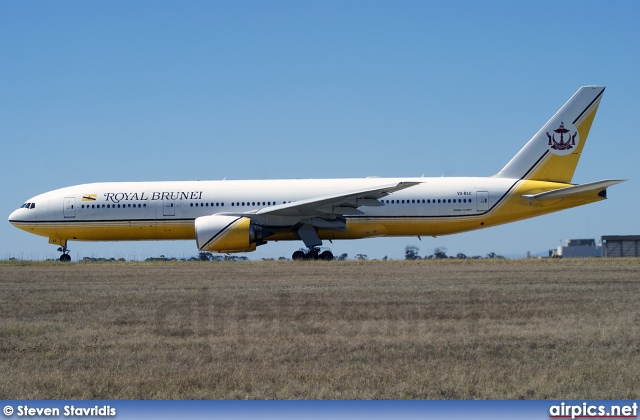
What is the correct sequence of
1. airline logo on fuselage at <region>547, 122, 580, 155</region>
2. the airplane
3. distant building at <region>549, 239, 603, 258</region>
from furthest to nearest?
distant building at <region>549, 239, 603, 258</region>
airline logo on fuselage at <region>547, 122, 580, 155</region>
the airplane

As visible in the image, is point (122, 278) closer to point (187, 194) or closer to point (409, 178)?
point (187, 194)

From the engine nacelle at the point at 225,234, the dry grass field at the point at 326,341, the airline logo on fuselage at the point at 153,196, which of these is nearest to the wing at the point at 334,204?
the engine nacelle at the point at 225,234

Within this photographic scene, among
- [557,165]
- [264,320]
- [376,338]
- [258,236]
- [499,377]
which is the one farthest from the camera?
[557,165]

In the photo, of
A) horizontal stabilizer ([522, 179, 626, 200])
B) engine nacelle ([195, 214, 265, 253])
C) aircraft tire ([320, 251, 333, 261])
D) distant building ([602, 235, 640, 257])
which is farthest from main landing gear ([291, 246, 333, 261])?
distant building ([602, 235, 640, 257])

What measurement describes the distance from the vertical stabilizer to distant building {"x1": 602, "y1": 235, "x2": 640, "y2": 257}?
12.6 meters

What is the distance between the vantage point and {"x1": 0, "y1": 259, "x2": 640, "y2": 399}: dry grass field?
6.90m

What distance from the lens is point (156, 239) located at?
29484 mm

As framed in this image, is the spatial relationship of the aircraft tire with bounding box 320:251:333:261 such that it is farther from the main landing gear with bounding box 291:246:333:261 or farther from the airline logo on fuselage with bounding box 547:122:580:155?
the airline logo on fuselage with bounding box 547:122:580:155

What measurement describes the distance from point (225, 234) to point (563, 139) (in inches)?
504

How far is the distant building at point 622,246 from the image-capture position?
130 ft

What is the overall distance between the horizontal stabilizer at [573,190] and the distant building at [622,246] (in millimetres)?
13496

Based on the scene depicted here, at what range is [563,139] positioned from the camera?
2845 cm

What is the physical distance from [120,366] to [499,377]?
12.2 ft

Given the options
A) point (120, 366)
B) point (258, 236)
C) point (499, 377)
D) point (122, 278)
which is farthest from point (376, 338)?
point (258, 236)
